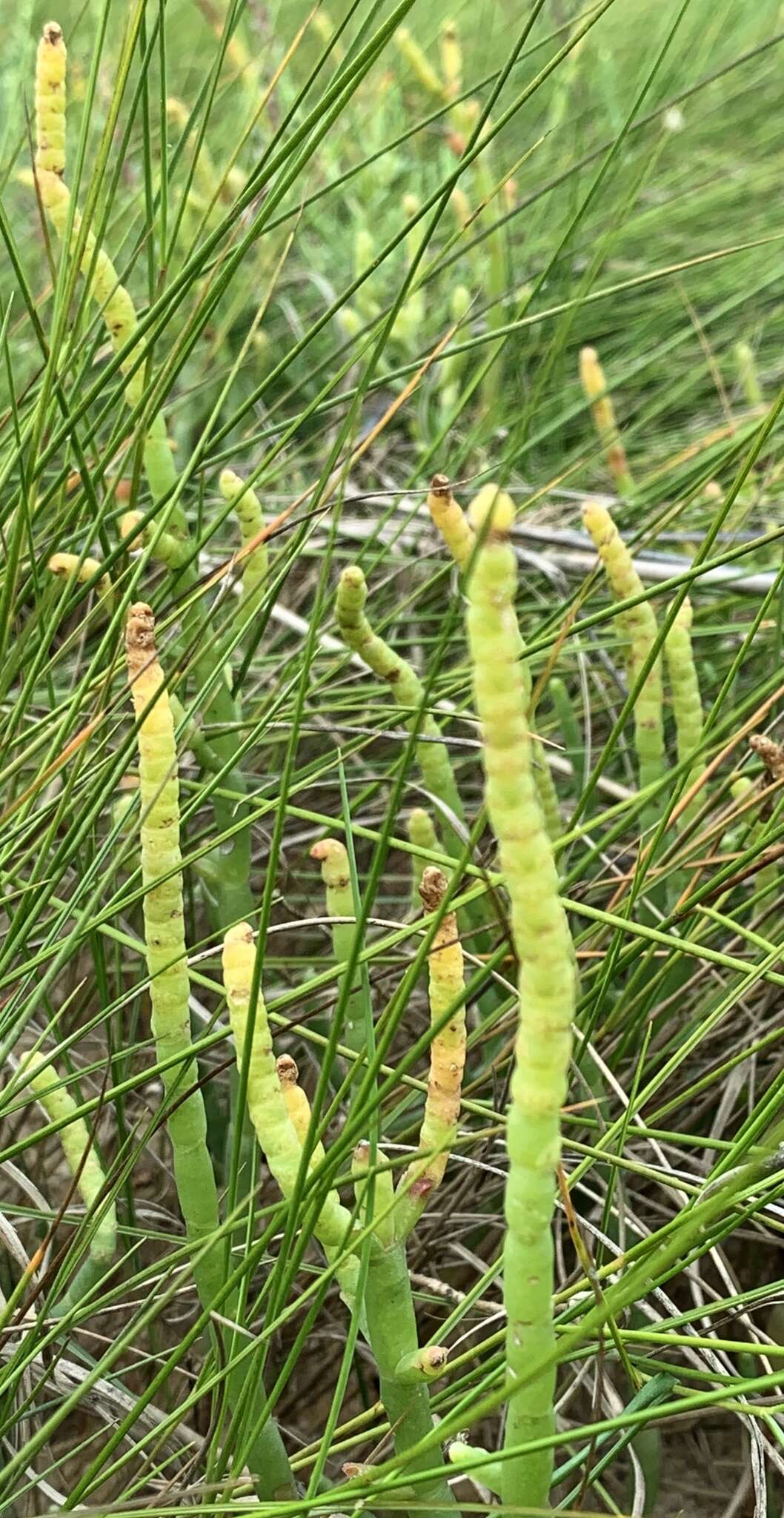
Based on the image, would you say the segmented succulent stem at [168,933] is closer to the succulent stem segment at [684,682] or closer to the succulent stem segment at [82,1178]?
the succulent stem segment at [82,1178]

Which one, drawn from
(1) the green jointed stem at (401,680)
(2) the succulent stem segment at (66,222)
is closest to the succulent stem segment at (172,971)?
(1) the green jointed stem at (401,680)

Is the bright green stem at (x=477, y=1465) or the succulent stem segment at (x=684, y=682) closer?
the bright green stem at (x=477, y=1465)

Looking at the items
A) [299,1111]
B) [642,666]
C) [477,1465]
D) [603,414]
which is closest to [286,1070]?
[299,1111]

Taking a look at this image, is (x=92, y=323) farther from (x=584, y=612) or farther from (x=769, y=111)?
(x=769, y=111)

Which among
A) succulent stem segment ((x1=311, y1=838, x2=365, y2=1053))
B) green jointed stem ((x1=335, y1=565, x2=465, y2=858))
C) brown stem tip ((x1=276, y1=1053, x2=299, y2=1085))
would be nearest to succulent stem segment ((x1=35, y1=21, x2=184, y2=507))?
green jointed stem ((x1=335, y1=565, x2=465, y2=858))

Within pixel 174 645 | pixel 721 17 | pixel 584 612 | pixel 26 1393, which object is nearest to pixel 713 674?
pixel 584 612

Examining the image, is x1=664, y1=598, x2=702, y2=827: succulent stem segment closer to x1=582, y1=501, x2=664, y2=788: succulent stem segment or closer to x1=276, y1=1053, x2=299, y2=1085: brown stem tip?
x1=582, y1=501, x2=664, y2=788: succulent stem segment

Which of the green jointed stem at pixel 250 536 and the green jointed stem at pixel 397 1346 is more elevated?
the green jointed stem at pixel 250 536
